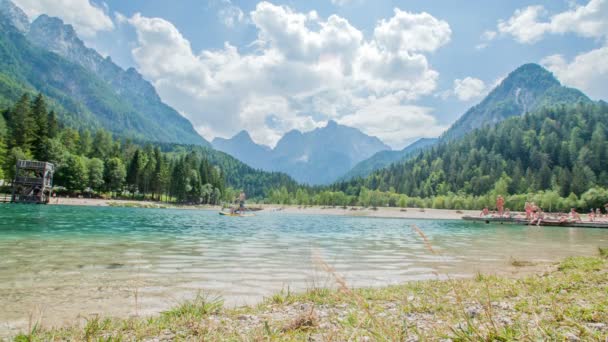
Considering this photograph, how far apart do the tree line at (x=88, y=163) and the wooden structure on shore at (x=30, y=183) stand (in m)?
10.9

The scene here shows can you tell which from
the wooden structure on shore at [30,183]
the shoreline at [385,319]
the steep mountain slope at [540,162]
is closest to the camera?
the shoreline at [385,319]

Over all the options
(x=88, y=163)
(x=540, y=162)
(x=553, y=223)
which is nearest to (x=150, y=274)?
(x=553, y=223)

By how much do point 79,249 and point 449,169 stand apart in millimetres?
207265

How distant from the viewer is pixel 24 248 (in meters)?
15.9

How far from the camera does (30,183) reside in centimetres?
7712

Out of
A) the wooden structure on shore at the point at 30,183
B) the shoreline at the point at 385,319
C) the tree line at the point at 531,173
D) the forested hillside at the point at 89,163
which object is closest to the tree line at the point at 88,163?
the forested hillside at the point at 89,163


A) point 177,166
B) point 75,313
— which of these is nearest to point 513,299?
point 75,313

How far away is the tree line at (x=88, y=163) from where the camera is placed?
301 feet

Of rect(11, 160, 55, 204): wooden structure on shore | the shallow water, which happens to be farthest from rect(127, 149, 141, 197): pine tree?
the shallow water

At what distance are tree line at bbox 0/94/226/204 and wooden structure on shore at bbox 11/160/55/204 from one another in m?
10.9

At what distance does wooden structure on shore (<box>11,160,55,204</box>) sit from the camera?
7650 cm

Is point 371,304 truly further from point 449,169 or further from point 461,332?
point 449,169

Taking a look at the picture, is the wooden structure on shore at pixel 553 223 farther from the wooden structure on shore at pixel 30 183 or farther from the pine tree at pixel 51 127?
the pine tree at pixel 51 127

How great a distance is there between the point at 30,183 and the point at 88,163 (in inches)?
1153
